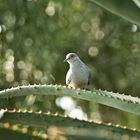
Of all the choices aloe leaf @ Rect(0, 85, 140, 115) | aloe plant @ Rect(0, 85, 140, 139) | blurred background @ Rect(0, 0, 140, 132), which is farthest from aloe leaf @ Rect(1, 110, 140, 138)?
blurred background @ Rect(0, 0, 140, 132)

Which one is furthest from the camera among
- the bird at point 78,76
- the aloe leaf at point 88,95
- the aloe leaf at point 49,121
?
the bird at point 78,76

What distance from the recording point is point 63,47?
7.95 meters

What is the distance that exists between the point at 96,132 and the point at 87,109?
→ 593 centimetres

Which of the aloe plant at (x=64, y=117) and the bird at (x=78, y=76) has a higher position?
the aloe plant at (x=64, y=117)

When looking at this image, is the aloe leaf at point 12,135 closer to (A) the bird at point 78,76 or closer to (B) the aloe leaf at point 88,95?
(B) the aloe leaf at point 88,95

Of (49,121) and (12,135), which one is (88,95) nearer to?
(49,121)

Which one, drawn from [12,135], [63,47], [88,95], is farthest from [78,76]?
[63,47]

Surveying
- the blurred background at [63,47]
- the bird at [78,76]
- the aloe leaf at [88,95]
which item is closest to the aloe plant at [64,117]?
the aloe leaf at [88,95]

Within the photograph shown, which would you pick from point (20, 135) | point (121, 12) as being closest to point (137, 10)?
point (121, 12)

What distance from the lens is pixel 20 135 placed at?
1.48m

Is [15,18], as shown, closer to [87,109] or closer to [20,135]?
[87,109]

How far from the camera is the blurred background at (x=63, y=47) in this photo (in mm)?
7453

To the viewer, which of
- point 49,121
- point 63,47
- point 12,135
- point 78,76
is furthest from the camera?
point 63,47

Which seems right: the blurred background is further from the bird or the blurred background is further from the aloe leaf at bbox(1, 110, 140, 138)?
the aloe leaf at bbox(1, 110, 140, 138)
